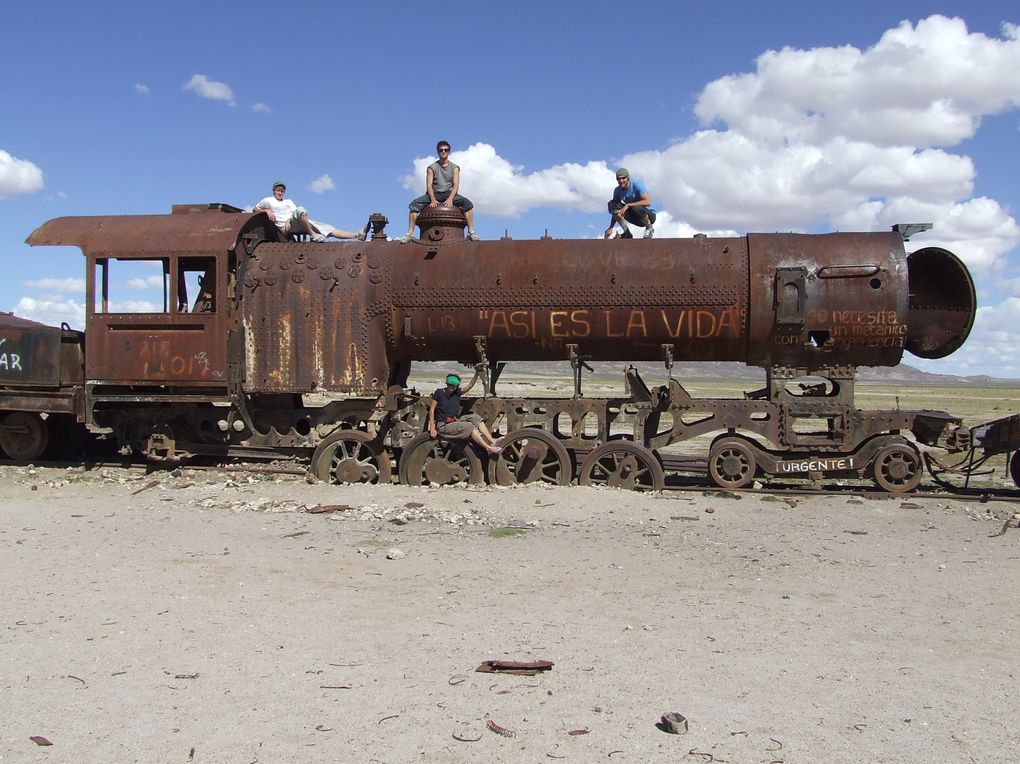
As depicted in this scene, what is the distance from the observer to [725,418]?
1055 centimetres

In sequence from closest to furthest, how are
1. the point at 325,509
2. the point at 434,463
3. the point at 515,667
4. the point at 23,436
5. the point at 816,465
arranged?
the point at 515,667 → the point at 325,509 → the point at 816,465 → the point at 434,463 → the point at 23,436

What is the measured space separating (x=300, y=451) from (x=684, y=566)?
6424 millimetres

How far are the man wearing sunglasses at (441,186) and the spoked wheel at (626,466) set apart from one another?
11.4ft

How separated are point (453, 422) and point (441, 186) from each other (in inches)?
134

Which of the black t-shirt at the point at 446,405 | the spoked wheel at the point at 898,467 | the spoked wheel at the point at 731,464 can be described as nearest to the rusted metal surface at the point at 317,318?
the black t-shirt at the point at 446,405

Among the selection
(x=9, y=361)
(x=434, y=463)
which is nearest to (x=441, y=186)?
(x=434, y=463)

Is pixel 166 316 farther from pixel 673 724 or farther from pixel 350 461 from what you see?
pixel 673 724

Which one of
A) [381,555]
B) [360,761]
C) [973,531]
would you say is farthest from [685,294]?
A: [360,761]

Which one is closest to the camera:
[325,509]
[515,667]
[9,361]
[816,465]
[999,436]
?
[515,667]

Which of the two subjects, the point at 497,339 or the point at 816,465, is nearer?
the point at 816,465

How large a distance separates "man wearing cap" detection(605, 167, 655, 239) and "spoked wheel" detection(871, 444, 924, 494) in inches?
164

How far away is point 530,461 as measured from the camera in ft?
35.0

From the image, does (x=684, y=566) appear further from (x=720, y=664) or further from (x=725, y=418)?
(x=725, y=418)

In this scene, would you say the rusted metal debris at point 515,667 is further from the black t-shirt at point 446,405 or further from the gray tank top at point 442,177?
the gray tank top at point 442,177
